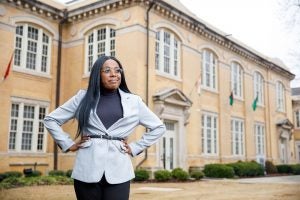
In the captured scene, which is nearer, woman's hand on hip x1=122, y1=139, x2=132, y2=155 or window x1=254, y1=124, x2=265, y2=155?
woman's hand on hip x1=122, y1=139, x2=132, y2=155

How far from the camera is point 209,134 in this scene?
23172 mm

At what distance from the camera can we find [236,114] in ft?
86.3

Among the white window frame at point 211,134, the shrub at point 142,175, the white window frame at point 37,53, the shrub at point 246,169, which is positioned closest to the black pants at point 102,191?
the shrub at point 142,175

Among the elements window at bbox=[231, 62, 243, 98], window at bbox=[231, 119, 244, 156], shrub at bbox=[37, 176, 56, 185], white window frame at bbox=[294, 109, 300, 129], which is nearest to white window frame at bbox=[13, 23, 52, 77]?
shrub at bbox=[37, 176, 56, 185]

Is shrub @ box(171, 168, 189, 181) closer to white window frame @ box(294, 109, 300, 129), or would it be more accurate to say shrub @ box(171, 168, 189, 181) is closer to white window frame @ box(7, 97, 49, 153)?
white window frame @ box(7, 97, 49, 153)

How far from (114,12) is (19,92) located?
5.90 metres

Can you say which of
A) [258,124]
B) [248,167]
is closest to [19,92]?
[248,167]

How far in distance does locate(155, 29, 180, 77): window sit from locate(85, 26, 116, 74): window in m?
2.25

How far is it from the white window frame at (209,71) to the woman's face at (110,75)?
67.0 ft

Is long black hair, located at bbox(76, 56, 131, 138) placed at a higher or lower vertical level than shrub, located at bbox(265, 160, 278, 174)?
higher

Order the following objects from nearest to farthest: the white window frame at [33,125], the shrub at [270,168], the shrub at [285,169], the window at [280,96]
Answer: the white window frame at [33,125]
the shrub at [270,168]
the shrub at [285,169]
the window at [280,96]

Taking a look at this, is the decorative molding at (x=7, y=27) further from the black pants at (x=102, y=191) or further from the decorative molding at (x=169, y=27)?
the black pants at (x=102, y=191)

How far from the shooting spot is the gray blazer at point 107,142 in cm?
248

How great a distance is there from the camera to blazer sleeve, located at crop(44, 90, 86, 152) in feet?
8.78
